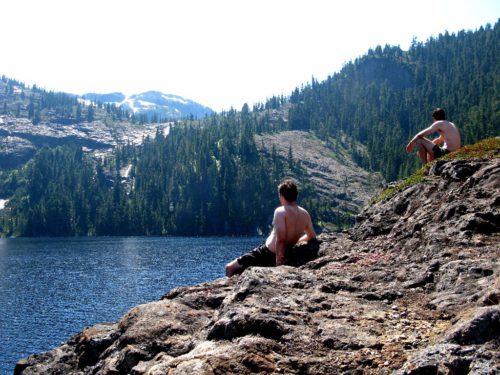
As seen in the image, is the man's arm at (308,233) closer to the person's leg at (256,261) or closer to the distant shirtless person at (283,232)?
the distant shirtless person at (283,232)

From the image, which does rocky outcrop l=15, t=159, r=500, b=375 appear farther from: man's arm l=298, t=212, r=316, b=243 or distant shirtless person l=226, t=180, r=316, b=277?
distant shirtless person l=226, t=180, r=316, b=277

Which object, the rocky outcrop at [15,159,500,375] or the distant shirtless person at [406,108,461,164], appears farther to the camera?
the distant shirtless person at [406,108,461,164]

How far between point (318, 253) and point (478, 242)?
14.7ft

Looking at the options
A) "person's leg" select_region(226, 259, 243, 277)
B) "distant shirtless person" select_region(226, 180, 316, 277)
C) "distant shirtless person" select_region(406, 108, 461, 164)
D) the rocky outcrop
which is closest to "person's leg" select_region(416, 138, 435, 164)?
"distant shirtless person" select_region(406, 108, 461, 164)

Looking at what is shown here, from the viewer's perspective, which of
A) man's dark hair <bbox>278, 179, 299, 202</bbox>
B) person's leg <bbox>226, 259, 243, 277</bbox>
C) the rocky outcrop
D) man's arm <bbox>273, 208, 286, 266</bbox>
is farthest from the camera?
person's leg <bbox>226, 259, 243, 277</bbox>

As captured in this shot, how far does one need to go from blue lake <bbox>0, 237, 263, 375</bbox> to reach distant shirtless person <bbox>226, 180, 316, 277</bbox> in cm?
3328

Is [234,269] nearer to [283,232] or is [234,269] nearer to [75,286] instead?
[283,232]

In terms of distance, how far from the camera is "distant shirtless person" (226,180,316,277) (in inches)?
537

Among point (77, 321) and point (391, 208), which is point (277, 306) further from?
point (77, 321)

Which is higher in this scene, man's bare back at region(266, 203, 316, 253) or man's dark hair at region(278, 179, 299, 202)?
man's dark hair at region(278, 179, 299, 202)

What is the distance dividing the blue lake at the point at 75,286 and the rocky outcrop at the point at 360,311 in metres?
34.0

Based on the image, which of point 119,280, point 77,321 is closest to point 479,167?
point 77,321

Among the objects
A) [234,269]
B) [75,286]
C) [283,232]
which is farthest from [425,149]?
[75,286]

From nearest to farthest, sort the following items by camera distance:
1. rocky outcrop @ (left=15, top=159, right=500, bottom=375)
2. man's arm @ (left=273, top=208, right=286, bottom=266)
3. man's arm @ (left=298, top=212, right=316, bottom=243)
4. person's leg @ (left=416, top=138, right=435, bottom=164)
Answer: rocky outcrop @ (left=15, top=159, right=500, bottom=375) → man's arm @ (left=273, top=208, right=286, bottom=266) → man's arm @ (left=298, top=212, right=316, bottom=243) → person's leg @ (left=416, top=138, right=435, bottom=164)
